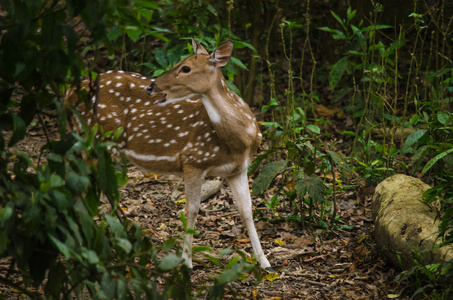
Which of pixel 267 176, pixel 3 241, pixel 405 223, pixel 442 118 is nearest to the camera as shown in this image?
pixel 3 241

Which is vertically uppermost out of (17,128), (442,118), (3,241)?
(17,128)

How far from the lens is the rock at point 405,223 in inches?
168

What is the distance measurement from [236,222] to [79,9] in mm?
3844

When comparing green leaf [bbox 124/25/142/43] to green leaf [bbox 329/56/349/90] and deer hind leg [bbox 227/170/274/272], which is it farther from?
green leaf [bbox 329/56/349/90]

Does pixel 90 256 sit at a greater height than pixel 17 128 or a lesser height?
lesser

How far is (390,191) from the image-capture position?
17.0 feet

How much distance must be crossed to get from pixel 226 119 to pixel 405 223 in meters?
1.63

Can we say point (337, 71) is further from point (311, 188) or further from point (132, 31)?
point (132, 31)

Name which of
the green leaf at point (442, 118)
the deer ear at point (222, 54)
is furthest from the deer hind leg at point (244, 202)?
the green leaf at point (442, 118)

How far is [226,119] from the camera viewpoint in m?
4.81

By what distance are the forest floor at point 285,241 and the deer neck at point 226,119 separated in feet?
3.37

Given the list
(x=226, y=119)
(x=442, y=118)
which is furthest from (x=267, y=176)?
(x=442, y=118)

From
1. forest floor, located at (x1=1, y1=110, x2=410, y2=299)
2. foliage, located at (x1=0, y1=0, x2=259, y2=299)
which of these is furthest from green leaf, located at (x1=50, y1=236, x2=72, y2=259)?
forest floor, located at (x1=1, y1=110, x2=410, y2=299)

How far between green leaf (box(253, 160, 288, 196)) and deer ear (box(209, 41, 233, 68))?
1.17m
